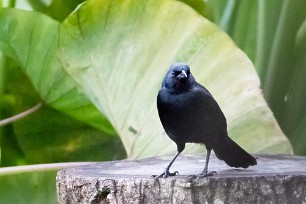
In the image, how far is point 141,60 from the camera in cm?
A: 104

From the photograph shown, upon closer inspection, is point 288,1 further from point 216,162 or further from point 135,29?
point 216,162

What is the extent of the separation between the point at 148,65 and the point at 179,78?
1.14 feet

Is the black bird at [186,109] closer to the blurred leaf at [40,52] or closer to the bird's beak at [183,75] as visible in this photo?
the bird's beak at [183,75]

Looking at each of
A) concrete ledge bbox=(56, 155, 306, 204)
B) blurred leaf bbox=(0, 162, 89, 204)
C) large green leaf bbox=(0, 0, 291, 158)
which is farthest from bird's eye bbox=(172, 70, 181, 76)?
blurred leaf bbox=(0, 162, 89, 204)

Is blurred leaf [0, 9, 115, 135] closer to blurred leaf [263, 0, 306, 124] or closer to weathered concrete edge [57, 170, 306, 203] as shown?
blurred leaf [263, 0, 306, 124]

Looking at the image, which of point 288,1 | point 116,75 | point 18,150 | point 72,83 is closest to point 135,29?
point 116,75

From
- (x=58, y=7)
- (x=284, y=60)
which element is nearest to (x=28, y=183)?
(x=58, y=7)

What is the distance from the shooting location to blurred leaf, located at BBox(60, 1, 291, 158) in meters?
0.96

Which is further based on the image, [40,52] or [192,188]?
[40,52]

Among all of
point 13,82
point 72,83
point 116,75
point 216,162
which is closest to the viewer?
point 216,162

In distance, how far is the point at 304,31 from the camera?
1.30m

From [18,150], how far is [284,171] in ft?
2.65

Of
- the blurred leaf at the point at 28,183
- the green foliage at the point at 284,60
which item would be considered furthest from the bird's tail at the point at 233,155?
the green foliage at the point at 284,60

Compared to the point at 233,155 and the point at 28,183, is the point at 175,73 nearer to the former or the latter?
the point at 233,155
